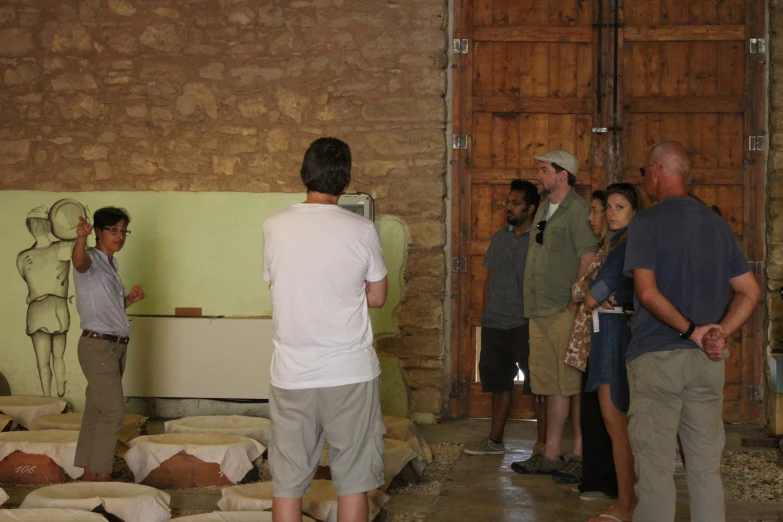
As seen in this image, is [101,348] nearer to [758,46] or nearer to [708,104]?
[708,104]

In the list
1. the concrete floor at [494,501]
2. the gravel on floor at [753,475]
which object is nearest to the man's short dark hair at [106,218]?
the concrete floor at [494,501]

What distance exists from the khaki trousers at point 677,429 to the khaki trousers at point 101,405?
8.65 feet

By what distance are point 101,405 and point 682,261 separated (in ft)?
9.64

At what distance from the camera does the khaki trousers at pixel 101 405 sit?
480 cm

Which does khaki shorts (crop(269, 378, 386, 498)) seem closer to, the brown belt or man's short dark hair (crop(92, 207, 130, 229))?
the brown belt

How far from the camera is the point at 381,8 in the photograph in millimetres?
6695

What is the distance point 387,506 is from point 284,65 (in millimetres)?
3416

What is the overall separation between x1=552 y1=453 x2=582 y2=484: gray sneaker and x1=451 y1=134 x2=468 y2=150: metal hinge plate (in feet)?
8.05

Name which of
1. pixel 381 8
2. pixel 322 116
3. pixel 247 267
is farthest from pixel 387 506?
pixel 381 8

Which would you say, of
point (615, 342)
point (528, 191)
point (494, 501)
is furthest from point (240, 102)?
point (615, 342)

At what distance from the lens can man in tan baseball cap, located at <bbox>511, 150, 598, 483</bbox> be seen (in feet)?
16.4

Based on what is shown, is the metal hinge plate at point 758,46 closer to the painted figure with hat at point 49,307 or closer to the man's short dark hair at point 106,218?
the man's short dark hair at point 106,218

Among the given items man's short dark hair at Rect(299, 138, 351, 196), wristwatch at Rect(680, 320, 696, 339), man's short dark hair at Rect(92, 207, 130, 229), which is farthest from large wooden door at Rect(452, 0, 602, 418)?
man's short dark hair at Rect(299, 138, 351, 196)

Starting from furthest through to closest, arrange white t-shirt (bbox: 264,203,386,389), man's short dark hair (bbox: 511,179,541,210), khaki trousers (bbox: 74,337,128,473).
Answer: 1. man's short dark hair (bbox: 511,179,541,210)
2. khaki trousers (bbox: 74,337,128,473)
3. white t-shirt (bbox: 264,203,386,389)
